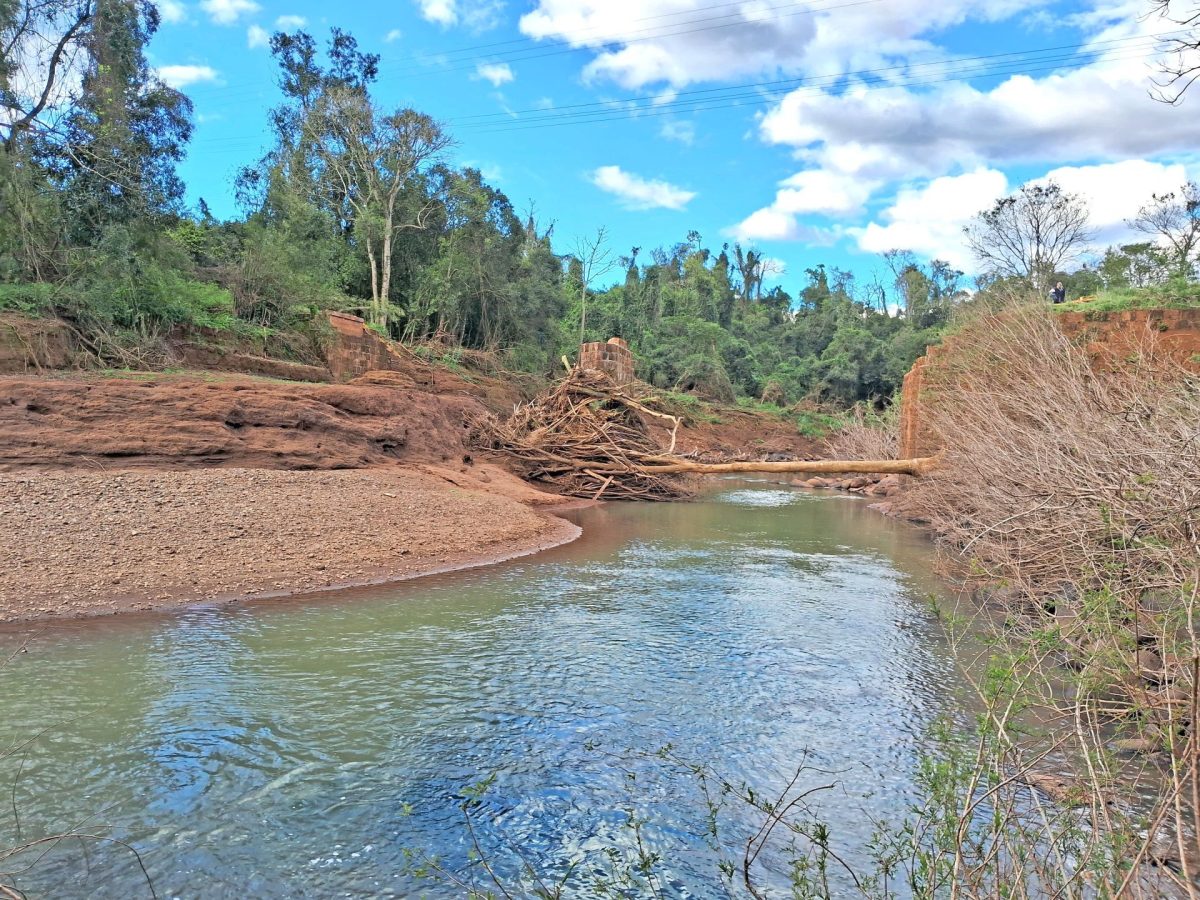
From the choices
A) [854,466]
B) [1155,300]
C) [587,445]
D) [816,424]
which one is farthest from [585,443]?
[816,424]

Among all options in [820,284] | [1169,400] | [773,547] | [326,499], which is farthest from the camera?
[820,284]

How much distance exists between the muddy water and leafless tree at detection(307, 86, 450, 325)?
76.3 ft

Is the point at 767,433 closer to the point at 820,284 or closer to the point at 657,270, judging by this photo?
the point at 657,270

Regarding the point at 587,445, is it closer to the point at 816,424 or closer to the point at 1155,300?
the point at 1155,300

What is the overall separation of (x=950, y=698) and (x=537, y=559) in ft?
22.5

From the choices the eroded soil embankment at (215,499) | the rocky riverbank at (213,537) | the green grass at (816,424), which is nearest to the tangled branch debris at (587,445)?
the eroded soil embankment at (215,499)

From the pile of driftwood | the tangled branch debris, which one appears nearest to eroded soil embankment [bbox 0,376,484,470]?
the pile of driftwood

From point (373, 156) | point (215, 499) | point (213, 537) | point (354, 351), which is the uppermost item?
point (373, 156)

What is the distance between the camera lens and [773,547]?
44.8 feet

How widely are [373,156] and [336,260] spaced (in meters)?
4.65

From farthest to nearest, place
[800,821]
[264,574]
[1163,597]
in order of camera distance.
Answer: [264,574] → [1163,597] → [800,821]

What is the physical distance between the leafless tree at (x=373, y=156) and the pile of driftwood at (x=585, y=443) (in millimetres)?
11056

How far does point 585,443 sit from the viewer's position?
20875 millimetres

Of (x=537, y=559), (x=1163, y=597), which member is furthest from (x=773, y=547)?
(x=1163, y=597)
